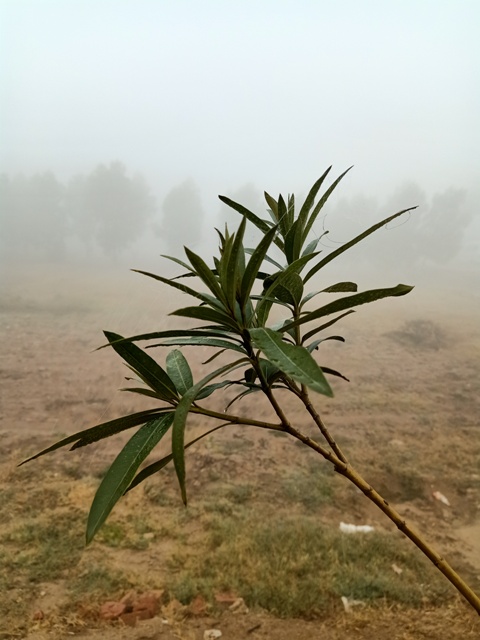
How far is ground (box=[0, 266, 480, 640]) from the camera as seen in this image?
1.48 meters

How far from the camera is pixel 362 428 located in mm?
3119

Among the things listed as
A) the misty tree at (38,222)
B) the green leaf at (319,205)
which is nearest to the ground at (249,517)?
the green leaf at (319,205)

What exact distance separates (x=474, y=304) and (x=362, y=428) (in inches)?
228

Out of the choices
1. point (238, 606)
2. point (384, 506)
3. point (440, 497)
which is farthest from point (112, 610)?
point (440, 497)

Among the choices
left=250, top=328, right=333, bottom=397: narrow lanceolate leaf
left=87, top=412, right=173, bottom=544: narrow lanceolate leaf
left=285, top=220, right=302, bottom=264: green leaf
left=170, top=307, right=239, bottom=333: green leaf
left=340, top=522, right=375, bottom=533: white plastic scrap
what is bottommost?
left=340, top=522, right=375, bottom=533: white plastic scrap

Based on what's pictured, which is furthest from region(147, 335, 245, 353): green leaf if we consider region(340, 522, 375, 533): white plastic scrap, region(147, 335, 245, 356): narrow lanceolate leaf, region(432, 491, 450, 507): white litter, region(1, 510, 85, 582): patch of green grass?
region(432, 491, 450, 507): white litter

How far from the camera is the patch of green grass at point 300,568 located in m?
1.55

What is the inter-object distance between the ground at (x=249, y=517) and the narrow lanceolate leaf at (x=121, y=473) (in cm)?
137

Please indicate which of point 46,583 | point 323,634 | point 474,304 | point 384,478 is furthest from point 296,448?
point 474,304

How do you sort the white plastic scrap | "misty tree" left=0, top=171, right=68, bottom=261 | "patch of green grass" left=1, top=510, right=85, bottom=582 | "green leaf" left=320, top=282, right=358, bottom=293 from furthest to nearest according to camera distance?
"misty tree" left=0, top=171, right=68, bottom=261, the white plastic scrap, "patch of green grass" left=1, top=510, right=85, bottom=582, "green leaf" left=320, top=282, right=358, bottom=293

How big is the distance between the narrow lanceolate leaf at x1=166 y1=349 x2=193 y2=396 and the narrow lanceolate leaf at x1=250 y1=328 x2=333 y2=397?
169 mm

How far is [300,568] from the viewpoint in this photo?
5.56 feet

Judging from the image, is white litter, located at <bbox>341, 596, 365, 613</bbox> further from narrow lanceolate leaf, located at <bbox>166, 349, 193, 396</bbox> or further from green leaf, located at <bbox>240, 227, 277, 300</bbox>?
green leaf, located at <bbox>240, 227, 277, 300</bbox>

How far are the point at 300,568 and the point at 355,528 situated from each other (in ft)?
1.51
